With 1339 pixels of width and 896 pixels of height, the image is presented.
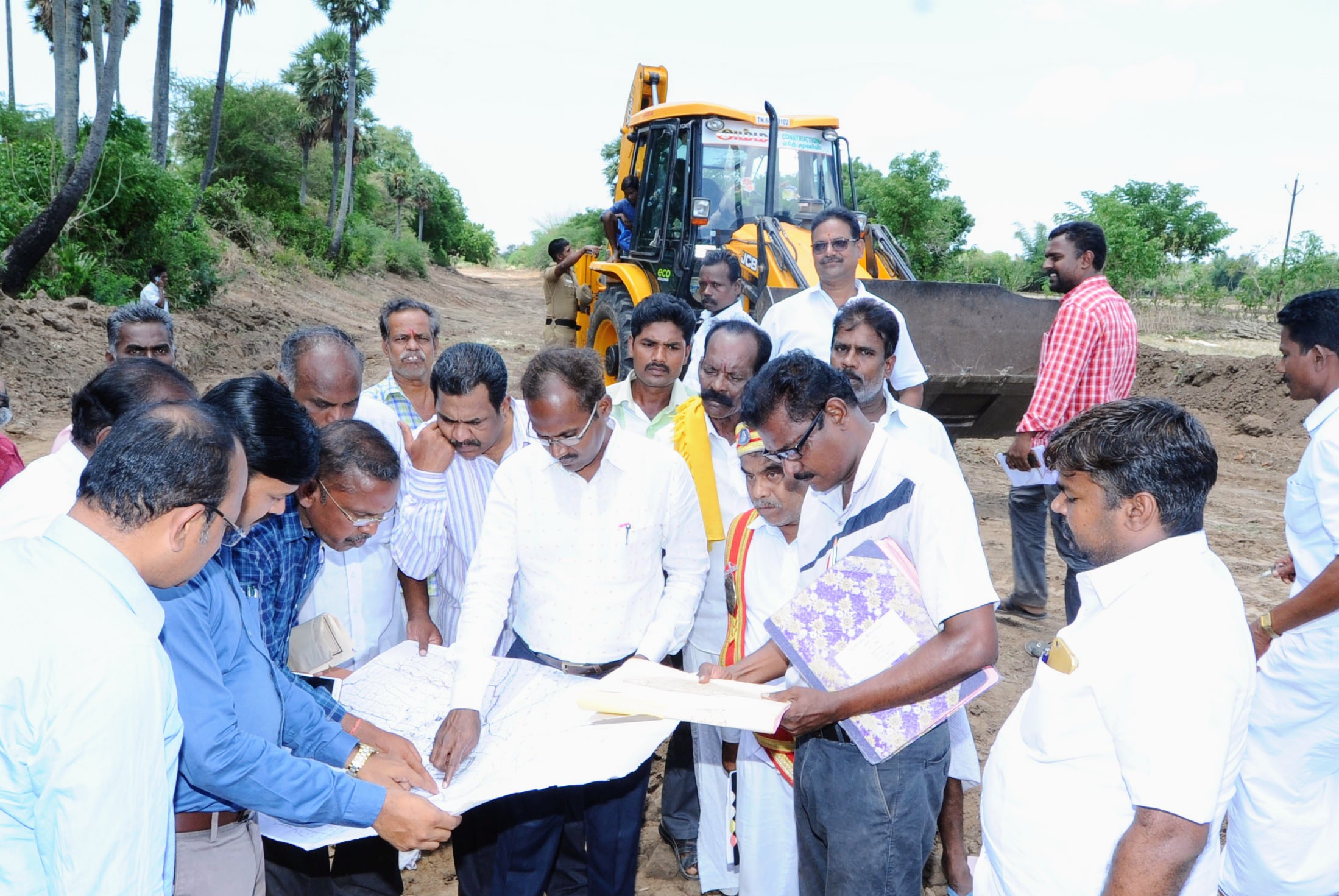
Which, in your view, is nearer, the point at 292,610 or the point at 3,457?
the point at 292,610

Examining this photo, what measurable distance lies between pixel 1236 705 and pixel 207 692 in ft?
6.02

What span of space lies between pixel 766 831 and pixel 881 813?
0.72 metres

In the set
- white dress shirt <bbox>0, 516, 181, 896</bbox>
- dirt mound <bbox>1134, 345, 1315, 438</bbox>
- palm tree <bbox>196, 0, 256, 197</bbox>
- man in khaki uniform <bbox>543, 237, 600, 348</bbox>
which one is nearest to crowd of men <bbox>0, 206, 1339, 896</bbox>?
white dress shirt <bbox>0, 516, 181, 896</bbox>

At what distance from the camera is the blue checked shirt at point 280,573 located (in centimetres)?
221

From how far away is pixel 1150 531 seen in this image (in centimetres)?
159

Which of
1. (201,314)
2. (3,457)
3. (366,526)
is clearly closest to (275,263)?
(201,314)

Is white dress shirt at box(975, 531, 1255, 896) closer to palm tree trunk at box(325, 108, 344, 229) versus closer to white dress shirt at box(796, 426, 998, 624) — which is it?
white dress shirt at box(796, 426, 998, 624)

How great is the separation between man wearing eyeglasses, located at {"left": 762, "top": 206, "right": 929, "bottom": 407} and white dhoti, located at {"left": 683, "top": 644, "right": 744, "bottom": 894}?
2.08 meters

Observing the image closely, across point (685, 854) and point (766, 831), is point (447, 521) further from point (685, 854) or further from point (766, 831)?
point (685, 854)

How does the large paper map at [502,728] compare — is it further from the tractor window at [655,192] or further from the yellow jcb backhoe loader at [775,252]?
the tractor window at [655,192]

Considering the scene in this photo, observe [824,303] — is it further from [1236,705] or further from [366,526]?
[1236,705]

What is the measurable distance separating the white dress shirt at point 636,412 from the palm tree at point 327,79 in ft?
111

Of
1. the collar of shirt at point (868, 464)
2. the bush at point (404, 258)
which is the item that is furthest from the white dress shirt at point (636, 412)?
the bush at point (404, 258)

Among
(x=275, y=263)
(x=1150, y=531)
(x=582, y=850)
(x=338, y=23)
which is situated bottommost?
(x=582, y=850)
